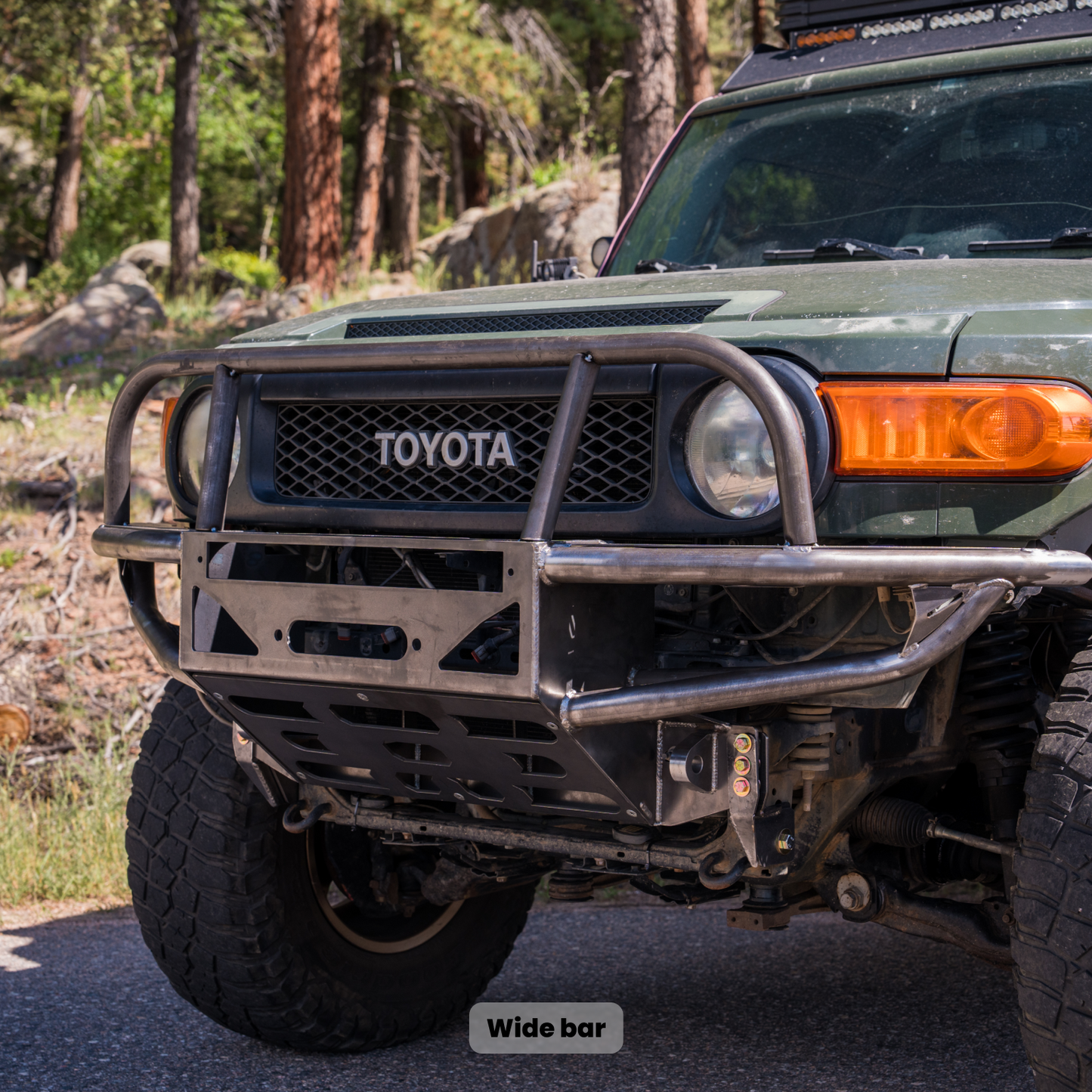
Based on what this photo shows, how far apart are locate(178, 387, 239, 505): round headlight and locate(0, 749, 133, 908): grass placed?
2.38m

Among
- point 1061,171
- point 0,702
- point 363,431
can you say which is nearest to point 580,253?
point 0,702

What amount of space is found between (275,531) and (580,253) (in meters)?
11.7

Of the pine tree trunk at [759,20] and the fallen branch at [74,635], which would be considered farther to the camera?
the pine tree trunk at [759,20]

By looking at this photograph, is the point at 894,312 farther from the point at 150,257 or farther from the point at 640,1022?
the point at 150,257

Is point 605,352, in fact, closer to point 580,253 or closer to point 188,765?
point 188,765

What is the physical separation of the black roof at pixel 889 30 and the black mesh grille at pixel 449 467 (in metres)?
2.17

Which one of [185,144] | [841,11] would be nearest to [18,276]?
[185,144]

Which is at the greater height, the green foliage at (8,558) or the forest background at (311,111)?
the forest background at (311,111)

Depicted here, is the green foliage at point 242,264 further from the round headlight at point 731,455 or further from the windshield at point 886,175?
the round headlight at point 731,455

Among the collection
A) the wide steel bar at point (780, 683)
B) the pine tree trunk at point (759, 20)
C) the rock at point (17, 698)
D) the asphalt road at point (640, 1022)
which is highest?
the pine tree trunk at point (759, 20)

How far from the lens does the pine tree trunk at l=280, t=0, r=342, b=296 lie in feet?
41.4

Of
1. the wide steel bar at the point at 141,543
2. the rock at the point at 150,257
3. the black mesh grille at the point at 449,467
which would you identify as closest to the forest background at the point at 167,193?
the rock at the point at 150,257

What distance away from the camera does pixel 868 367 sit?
2.32m

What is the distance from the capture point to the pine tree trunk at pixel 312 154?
41.4 ft
